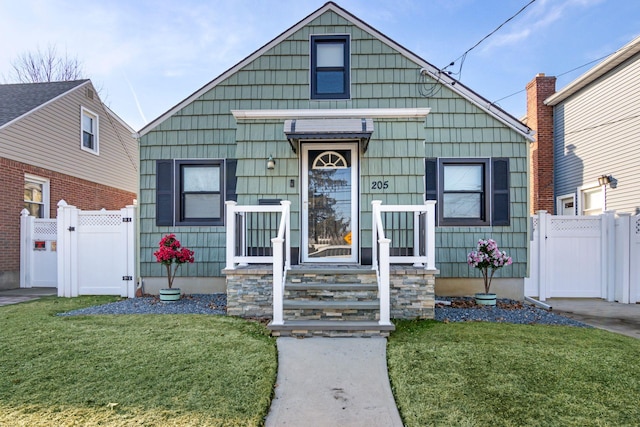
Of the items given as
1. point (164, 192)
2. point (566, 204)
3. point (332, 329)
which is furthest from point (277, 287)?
point (566, 204)

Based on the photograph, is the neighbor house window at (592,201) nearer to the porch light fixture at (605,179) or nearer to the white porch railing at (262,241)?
the porch light fixture at (605,179)

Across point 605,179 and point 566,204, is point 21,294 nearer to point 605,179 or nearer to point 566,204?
point 605,179

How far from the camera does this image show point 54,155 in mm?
9469

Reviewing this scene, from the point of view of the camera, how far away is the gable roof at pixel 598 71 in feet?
26.9

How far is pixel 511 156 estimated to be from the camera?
6391mm

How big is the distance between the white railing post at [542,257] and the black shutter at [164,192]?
22.6ft

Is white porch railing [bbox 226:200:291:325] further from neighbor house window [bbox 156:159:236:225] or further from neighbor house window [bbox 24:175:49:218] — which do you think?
neighbor house window [bbox 24:175:49:218]

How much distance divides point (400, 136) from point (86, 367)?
16.7 feet

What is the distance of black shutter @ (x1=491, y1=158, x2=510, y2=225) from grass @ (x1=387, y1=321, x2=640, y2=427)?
2425 millimetres

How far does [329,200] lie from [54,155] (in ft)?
26.6

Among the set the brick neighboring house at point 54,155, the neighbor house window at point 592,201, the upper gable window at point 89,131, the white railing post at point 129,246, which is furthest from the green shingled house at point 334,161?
the upper gable window at point 89,131

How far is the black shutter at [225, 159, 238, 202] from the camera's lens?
21.3ft

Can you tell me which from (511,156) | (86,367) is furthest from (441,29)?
(86,367)

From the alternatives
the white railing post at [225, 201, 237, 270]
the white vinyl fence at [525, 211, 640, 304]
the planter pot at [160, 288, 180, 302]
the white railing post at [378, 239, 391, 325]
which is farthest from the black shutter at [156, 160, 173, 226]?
the white vinyl fence at [525, 211, 640, 304]
